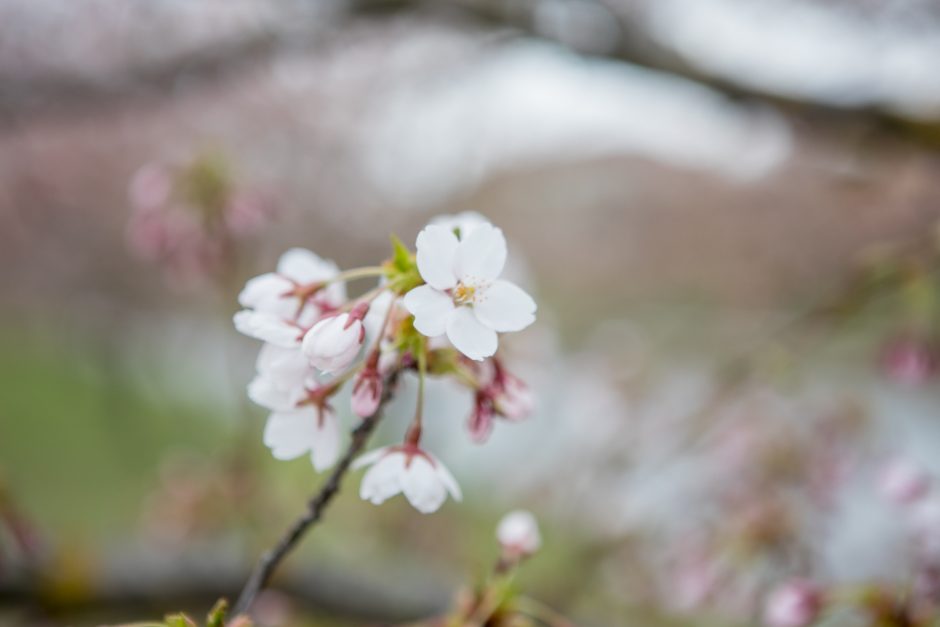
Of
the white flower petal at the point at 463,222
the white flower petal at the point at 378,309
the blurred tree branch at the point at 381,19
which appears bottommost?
→ the white flower petal at the point at 378,309

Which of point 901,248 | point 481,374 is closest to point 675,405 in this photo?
point 901,248

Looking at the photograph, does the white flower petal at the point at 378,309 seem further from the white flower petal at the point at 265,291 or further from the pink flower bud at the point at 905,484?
the pink flower bud at the point at 905,484

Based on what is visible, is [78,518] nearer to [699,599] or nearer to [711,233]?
[699,599]

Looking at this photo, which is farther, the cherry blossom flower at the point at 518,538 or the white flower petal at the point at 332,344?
the cherry blossom flower at the point at 518,538

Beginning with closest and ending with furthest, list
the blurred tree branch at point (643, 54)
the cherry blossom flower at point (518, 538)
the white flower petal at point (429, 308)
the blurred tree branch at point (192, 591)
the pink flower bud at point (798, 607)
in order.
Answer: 1. the white flower petal at point (429, 308)
2. the cherry blossom flower at point (518, 538)
3. the pink flower bud at point (798, 607)
4. the blurred tree branch at point (192, 591)
5. the blurred tree branch at point (643, 54)

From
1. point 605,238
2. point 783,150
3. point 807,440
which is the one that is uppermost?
point 605,238

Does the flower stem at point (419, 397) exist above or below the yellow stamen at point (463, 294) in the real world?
below

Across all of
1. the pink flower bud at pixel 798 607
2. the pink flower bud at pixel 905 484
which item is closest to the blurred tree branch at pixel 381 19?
the pink flower bud at pixel 905 484

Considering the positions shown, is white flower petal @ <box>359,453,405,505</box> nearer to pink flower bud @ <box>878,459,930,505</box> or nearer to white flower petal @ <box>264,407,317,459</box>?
white flower petal @ <box>264,407,317,459</box>
